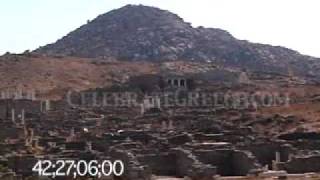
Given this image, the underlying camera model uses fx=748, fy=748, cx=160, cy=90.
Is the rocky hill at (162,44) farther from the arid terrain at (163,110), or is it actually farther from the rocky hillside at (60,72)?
the rocky hillside at (60,72)

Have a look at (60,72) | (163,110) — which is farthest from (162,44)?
(163,110)

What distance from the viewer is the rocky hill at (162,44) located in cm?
13975

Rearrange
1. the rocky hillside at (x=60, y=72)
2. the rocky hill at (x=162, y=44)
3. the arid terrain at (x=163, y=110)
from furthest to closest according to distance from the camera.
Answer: the rocky hill at (x=162, y=44), the rocky hillside at (x=60, y=72), the arid terrain at (x=163, y=110)

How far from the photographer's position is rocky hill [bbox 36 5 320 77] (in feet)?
458

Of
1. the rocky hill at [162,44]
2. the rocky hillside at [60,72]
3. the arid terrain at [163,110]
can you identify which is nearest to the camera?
the arid terrain at [163,110]

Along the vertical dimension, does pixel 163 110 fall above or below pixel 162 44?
below

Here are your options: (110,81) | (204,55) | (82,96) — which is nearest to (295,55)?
(204,55)

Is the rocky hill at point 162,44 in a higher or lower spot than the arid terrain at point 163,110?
higher

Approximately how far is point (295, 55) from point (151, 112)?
101733mm

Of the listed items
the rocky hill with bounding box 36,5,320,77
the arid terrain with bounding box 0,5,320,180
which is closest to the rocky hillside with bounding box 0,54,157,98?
the arid terrain with bounding box 0,5,320,180

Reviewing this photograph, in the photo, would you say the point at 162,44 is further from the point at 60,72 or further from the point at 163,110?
the point at 163,110

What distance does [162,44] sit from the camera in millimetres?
145125

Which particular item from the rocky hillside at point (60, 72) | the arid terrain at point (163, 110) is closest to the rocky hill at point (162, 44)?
the arid terrain at point (163, 110)

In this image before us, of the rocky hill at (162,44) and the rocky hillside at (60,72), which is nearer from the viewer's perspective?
the rocky hillside at (60,72)
